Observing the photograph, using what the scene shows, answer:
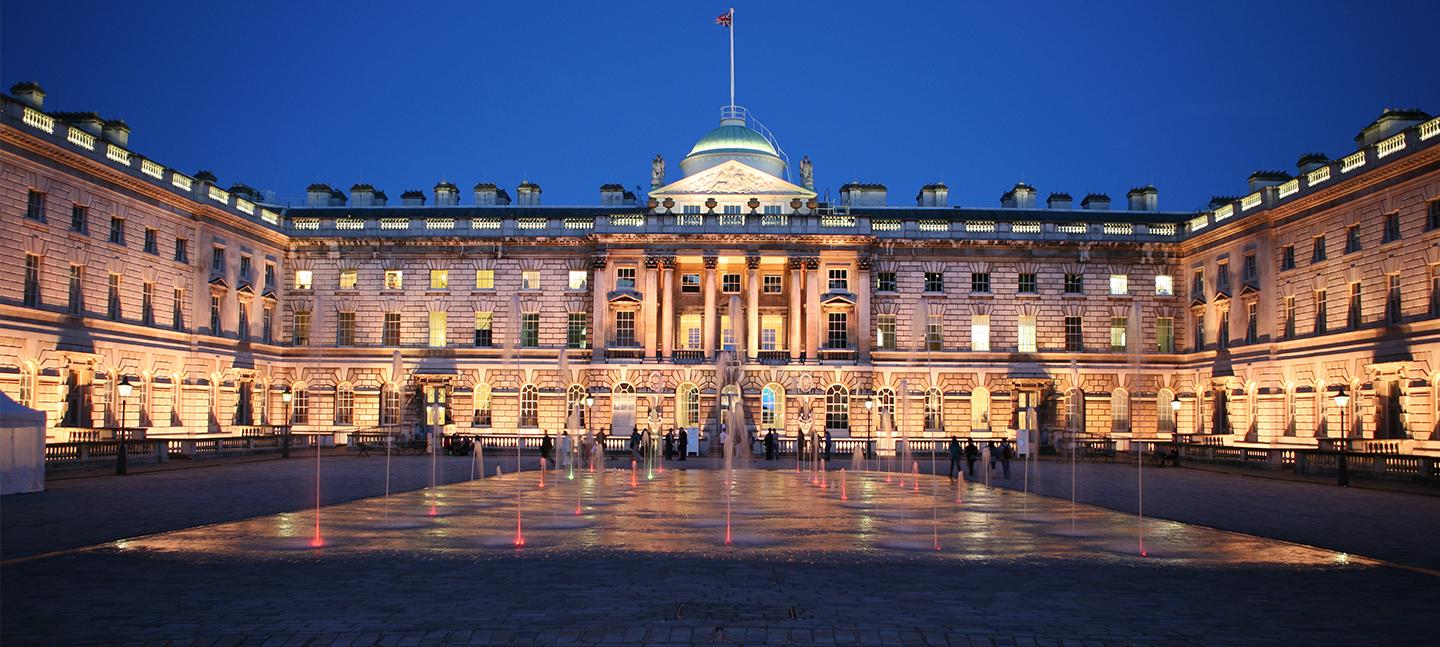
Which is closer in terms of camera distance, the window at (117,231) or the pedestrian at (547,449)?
the pedestrian at (547,449)

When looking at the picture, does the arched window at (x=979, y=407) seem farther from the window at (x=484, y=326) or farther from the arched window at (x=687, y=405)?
the window at (x=484, y=326)

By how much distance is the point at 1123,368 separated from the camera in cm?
6325

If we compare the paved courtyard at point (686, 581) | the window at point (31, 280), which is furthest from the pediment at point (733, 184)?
the paved courtyard at point (686, 581)

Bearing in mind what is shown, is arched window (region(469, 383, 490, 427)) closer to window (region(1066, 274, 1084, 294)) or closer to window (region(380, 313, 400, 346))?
window (region(380, 313, 400, 346))

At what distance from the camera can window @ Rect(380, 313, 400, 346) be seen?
2552 inches

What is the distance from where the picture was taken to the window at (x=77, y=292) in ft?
145

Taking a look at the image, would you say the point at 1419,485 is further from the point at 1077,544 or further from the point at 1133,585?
the point at 1133,585

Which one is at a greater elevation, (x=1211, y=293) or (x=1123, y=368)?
(x=1211, y=293)

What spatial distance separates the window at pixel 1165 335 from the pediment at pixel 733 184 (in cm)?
2129

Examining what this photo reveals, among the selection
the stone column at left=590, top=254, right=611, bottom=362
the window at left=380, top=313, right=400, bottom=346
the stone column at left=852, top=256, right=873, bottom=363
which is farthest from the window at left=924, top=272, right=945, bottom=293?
the window at left=380, top=313, right=400, bottom=346

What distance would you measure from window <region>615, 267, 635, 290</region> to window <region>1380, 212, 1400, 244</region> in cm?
3704

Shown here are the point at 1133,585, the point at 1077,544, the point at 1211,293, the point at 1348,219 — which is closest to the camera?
the point at 1133,585

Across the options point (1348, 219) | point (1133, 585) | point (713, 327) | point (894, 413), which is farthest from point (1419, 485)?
point (713, 327)

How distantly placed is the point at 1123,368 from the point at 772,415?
66.2 feet
